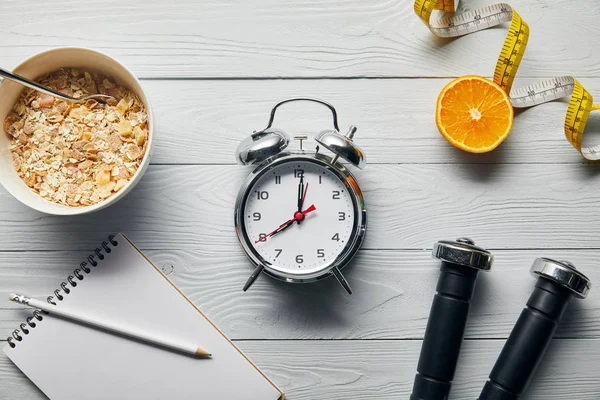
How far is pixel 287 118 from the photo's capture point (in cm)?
135

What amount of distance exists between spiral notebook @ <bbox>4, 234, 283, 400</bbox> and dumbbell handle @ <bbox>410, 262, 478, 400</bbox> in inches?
14.0

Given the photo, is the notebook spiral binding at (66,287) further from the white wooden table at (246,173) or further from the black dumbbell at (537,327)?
the black dumbbell at (537,327)

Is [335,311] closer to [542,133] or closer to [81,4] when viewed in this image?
[542,133]

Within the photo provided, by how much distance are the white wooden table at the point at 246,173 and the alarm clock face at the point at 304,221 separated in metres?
0.09

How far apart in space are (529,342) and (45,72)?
1221 mm

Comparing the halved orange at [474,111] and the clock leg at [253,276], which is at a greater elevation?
the halved orange at [474,111]

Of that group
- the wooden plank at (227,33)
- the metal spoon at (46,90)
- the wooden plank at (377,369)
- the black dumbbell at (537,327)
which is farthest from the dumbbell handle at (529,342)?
the metal spoon at (46,90)

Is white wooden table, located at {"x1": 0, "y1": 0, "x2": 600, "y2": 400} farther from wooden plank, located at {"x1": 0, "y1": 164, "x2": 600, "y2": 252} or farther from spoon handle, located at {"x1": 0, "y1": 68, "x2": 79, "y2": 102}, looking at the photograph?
spoon handle, located at {"x1": 0, "y1": 68, "x2": 79, "y2": 102}

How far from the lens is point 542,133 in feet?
4.48

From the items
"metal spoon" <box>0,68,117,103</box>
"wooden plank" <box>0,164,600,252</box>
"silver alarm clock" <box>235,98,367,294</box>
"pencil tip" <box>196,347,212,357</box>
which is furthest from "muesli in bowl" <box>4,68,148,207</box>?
"pencil tip" <box>196,347,212,357</box>

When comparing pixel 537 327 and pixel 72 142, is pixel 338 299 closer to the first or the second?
pixel 537 327

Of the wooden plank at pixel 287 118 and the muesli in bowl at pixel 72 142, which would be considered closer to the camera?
the muesli in bowl at pixel 72 142

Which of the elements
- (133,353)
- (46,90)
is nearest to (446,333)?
(133,353)

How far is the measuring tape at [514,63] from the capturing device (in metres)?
1.31
